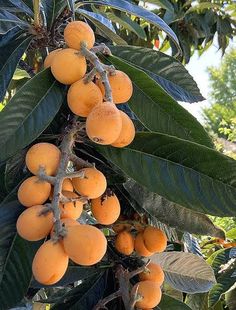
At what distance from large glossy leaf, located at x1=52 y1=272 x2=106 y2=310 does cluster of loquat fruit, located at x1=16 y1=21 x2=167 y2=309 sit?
12.2 inches

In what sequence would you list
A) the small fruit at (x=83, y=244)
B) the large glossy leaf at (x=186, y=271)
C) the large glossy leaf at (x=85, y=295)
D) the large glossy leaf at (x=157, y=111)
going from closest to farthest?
the small fruit at (x=83, y=244) < the large glossy leaf at (x=157, y=111) < the large glossy leaf at (x=85, y=295) < the large glossy leaf at (x=186, y=271)

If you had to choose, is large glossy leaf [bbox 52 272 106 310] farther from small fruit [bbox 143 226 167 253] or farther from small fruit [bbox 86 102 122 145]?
small fruit [bbox 86 102 122 145]

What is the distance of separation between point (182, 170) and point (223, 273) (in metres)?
0.88

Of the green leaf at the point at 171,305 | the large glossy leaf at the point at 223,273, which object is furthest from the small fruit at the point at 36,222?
the large glossy leaf at the point at 223,273

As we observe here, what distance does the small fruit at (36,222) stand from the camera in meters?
0.61

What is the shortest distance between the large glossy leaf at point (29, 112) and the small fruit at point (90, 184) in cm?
8

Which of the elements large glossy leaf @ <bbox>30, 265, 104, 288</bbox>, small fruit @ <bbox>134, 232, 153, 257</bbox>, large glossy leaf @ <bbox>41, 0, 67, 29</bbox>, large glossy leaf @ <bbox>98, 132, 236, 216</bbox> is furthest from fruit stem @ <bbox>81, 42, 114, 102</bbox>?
large glossy leaf @ <bbox>30, 265, 104, 288</bbox>

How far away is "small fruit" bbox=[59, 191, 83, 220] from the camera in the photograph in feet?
2.08

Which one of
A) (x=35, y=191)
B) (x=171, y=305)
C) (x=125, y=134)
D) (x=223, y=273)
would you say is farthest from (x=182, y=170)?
(x=223, y=273)

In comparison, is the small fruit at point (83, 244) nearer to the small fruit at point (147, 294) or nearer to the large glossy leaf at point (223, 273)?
the small fruit at point (147, 294)

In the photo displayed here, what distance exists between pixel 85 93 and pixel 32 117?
0.09 m

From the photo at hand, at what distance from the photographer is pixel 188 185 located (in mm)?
713

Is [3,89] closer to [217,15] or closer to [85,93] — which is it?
[85,93]

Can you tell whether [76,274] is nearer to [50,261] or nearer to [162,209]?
[162,209]
